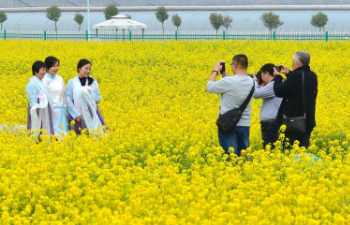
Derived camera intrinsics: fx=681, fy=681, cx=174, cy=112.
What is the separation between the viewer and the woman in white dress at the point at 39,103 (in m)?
9.12

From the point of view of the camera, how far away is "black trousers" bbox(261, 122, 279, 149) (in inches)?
319

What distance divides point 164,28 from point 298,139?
142 ft

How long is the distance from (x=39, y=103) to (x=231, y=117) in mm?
3014

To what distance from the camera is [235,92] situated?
7465 millimetres

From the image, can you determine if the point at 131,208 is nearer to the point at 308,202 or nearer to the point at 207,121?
the point at 308,202

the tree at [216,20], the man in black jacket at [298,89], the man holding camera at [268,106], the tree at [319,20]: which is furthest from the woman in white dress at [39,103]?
the tree at [216,20]

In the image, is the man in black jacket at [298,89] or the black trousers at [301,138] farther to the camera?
the black trousers at [301,138]

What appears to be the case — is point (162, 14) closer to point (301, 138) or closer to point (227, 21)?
point (227, 21)

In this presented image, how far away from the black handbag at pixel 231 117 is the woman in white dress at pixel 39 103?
280 cm

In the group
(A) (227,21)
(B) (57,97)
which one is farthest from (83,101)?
(A) (227,21)

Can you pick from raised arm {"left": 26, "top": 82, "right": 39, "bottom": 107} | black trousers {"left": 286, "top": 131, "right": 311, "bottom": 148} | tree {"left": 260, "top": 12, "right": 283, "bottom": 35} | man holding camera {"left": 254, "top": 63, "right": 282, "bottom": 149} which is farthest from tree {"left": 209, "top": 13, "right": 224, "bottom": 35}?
black trousers {"left": 286, "top": 131, "right": 311, "bottom": 148}

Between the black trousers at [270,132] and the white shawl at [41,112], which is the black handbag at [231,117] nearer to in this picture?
the black trousers at [270,132]

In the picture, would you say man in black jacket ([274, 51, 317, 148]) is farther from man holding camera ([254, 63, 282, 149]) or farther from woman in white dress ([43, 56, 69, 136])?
woman in white dress ([43, 56, 69, 136])

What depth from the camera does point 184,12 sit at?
172 feet
